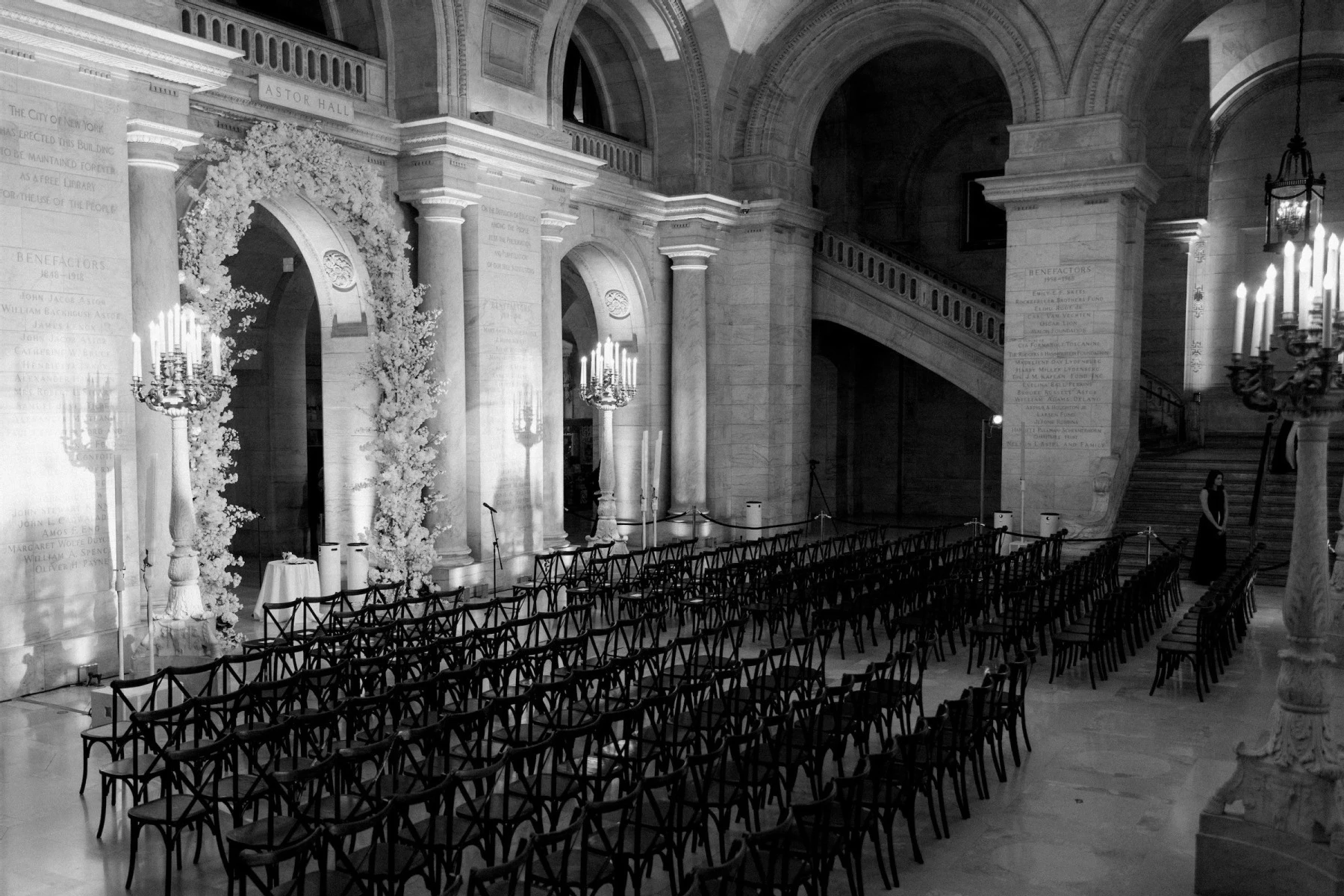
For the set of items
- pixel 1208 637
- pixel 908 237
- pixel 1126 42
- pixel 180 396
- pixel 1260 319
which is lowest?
pixel 1208 637

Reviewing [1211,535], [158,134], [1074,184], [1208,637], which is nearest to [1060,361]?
[1074,184]

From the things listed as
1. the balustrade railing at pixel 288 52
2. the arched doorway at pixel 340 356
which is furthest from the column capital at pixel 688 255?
the arched doorway at pixel 340 356

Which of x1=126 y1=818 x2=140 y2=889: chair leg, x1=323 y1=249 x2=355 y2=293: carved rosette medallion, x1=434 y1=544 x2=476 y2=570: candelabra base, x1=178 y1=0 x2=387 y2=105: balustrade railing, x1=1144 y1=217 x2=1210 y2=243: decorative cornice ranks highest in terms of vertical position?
x1=178 y1=0 x2=387 y2=105: balustrade railing

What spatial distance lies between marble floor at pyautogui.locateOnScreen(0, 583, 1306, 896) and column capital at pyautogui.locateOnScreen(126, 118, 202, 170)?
5.19 metres

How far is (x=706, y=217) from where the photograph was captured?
66.8ft

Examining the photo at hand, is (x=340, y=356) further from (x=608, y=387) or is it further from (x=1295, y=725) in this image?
(x=1295, y=725)

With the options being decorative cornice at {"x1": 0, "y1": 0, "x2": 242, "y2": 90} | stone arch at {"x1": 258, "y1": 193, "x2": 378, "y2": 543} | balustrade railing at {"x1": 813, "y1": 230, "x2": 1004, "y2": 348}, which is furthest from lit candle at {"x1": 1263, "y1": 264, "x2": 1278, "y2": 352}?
balustrade railing at {"x1": 813, "y1": 230, "x2": 1004, "y2": 348}

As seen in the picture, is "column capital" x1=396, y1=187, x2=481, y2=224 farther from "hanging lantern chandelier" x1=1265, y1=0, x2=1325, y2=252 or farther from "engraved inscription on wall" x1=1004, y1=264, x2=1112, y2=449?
"hanging lantern chandelier" x1=1265, y1=0, x2=1325, y2=252

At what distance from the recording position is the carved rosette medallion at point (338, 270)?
1455cm

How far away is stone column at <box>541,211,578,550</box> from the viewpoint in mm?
16750

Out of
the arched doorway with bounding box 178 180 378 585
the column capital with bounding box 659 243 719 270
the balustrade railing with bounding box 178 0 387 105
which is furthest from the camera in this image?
the column capital with bounding box 659 243 719 270

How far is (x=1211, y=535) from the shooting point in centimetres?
1623

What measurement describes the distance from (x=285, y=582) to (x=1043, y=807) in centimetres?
836

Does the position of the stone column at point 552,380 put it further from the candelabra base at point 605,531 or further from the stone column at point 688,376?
the stone column at point 688,376
